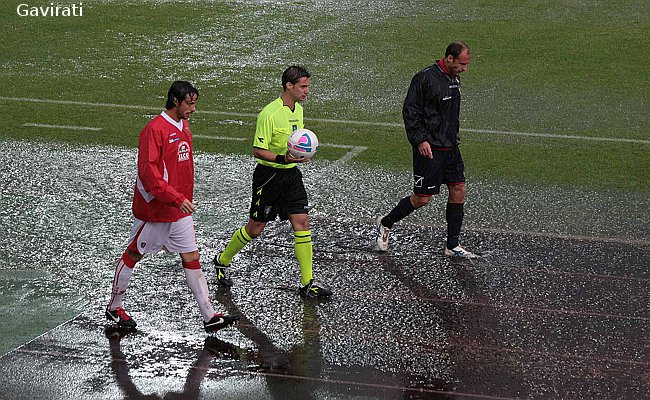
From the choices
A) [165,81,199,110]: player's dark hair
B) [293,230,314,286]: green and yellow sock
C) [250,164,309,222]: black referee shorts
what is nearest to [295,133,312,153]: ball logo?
[250,164,309,222]: black referee shorts

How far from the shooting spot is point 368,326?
8773mm

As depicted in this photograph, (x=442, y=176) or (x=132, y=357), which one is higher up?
(x=442, y=176)

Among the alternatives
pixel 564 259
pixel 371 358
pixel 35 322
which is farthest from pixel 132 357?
pixel 564 259

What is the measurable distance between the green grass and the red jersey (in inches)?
241

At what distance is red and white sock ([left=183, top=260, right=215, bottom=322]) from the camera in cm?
851

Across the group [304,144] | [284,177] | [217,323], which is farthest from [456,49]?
[217,323]

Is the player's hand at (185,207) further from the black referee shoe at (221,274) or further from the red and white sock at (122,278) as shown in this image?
the black referee shoe at (221,274)

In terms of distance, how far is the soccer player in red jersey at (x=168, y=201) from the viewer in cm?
822

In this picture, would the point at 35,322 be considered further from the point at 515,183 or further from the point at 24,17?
the point at 24,17

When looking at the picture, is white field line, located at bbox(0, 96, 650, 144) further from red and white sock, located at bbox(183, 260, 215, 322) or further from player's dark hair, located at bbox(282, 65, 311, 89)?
red and white sock, located at bbox(183, 260, 215, 322)

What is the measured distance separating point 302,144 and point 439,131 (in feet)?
6.14

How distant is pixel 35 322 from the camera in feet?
28.9

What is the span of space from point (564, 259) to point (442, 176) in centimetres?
146

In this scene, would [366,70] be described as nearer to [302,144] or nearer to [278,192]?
[278,192]
